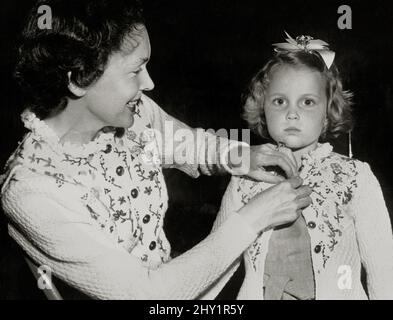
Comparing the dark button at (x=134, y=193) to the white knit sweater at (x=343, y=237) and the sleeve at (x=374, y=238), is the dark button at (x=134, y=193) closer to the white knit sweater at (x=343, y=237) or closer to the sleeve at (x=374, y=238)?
the white knit sweater at (x=343, y=237)

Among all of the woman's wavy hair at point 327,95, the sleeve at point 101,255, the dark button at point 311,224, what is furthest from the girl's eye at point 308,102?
the sleeve at point 101,255

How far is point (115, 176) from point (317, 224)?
66 centimetres

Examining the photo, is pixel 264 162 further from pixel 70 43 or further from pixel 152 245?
pixel 70 43

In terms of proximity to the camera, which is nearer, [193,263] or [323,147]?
[193,263]

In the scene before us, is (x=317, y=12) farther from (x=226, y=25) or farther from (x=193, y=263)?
(x=193, y=263)

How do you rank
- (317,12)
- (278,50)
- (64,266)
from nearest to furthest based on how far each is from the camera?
(64,266) → (278,50) → (317,12)

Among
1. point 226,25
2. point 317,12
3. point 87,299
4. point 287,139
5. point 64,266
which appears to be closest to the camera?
point 64,266

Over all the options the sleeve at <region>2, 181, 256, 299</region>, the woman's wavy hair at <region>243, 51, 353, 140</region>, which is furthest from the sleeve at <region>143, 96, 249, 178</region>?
the sleeve at <region>2, 181, 256, 299</region>

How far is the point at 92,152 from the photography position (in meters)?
1.32

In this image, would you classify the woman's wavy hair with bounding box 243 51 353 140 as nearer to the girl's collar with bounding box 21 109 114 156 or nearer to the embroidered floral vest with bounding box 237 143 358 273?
the embroidered floral vest with bounding box 237 143 358 273

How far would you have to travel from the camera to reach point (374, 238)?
56.3 inches

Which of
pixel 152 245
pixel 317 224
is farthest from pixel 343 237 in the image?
pixel 152 245
